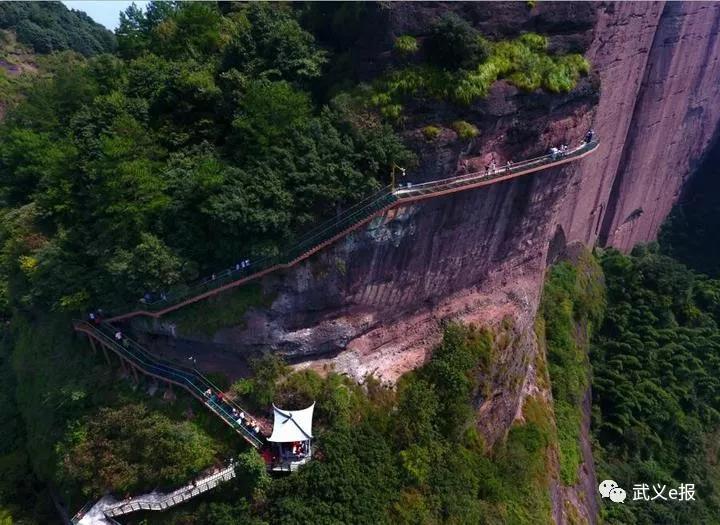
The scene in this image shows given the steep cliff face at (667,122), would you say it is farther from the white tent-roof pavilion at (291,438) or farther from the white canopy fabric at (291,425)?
the white tent-roof pavilion at (291,438)

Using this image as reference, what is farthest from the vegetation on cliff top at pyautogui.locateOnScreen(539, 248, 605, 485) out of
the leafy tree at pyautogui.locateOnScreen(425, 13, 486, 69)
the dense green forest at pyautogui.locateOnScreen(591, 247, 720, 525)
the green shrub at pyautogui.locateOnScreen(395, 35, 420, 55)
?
the green shrub at pyautogui.locateOnScreen(395, 35, 420, 55)

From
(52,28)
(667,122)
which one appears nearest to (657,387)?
(667,122)

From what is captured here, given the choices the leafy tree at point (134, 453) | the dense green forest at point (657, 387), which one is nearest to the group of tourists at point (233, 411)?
the leafy tree at point (134, 453)

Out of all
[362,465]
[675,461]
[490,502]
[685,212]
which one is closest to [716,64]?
[685,212]

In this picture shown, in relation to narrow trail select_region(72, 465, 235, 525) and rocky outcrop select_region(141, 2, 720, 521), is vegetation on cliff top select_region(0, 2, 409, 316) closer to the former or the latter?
rocky outcrop select_region(141, 2, 720, 521)

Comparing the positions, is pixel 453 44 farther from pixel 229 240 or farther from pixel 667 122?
pixel 667 122
